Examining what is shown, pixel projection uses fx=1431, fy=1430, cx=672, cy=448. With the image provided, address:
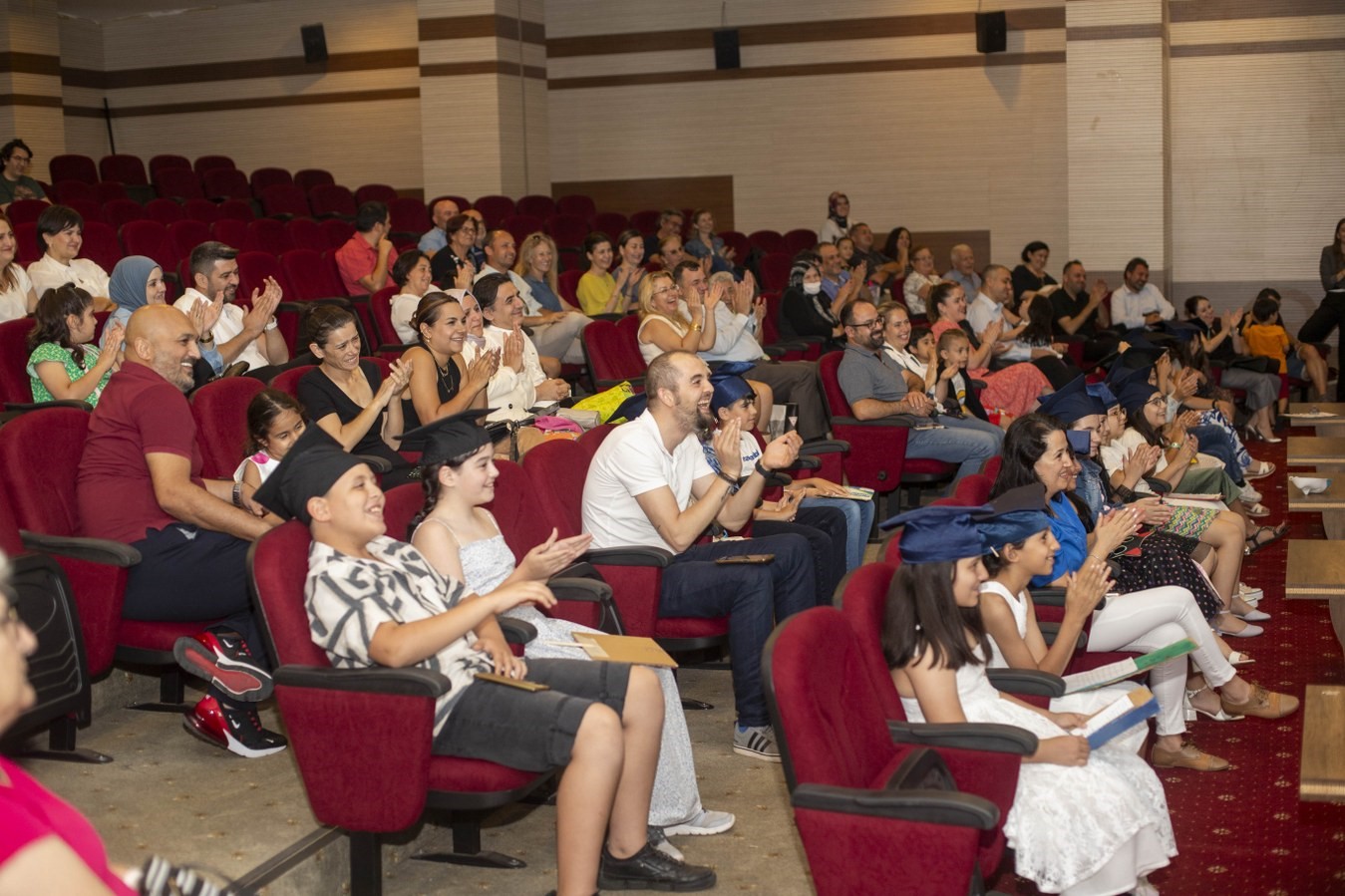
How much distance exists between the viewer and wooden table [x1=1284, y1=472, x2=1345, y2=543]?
15.0 ft

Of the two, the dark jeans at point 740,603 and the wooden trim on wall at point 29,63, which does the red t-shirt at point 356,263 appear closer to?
the dark jeans at point 740,603

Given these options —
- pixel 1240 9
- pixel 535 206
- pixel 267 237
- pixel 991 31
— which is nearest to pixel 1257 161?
pixel 1240 9

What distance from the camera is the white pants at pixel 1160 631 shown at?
3.95 meters

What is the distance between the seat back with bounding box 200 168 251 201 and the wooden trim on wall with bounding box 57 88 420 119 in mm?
2622

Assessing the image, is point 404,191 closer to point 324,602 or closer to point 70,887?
point 324,602

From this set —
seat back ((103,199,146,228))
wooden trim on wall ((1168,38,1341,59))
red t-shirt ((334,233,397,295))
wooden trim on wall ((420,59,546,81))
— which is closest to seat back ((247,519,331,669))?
red t-shirt ((334,233,397,295))

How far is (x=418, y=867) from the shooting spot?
129 inches

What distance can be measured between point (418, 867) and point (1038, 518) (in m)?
1.63

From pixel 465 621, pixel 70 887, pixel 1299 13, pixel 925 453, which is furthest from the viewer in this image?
pixel 1299 13

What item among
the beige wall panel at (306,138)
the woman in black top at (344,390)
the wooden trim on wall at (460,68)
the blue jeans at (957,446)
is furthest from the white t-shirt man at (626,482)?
the beige wall panel at (306,138)

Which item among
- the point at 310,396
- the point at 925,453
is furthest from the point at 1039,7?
the point at 310,396

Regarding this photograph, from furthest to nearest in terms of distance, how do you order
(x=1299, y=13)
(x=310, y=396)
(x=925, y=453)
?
(x=1299, y=13) < (x=925, y=453) < (x=310, y=396)

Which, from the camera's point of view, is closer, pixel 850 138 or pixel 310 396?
pixel 310 396

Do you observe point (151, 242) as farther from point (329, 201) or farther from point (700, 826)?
point (700, 826)
